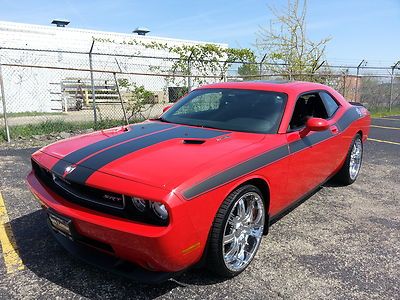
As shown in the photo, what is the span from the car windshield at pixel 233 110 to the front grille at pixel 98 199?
1.46m

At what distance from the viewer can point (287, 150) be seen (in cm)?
333

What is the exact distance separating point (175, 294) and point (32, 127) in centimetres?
775

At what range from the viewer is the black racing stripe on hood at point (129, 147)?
2551 millimetres

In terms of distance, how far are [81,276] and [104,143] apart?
1046 mm

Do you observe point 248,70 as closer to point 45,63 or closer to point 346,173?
point 45,63

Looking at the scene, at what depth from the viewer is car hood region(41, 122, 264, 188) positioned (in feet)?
8.00

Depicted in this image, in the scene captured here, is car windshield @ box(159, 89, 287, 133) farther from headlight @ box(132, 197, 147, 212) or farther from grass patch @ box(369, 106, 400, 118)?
grass patch @ box(369, 106, 400, 118)

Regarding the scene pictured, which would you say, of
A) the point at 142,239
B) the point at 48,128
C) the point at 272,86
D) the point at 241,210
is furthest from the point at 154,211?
the point at 48,128

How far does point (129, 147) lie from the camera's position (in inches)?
114

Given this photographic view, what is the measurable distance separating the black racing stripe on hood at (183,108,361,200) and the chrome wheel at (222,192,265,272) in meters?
0.21

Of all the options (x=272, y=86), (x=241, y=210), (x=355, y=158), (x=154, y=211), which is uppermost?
(x=272, y=86)

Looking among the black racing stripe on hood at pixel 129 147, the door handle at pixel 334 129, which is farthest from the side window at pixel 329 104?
the black racing stripe on hood at pixel 129 147

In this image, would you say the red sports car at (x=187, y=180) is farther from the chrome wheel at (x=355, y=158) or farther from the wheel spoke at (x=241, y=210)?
the chrome wheel at (x=355, y=158)

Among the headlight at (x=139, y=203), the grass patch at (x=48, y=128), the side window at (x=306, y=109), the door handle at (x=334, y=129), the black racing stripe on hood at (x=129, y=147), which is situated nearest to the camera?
the headlight at (x=139, y=203)
